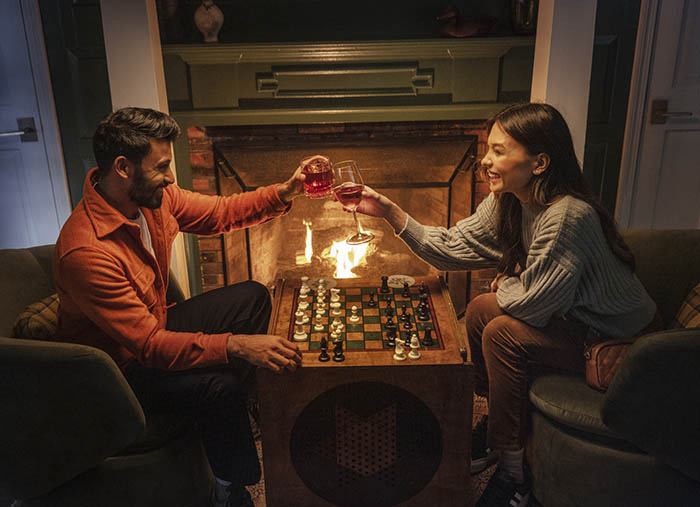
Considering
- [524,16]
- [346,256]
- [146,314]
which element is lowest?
[346,256]

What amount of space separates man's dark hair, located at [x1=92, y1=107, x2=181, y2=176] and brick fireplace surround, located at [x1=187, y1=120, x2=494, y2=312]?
95 centimetres

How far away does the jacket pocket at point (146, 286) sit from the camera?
1.49 metres

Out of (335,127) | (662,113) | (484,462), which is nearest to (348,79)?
(335,127)

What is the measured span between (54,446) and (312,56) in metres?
1.69

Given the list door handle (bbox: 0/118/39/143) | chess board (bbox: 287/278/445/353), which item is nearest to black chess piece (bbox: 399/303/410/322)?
chess board (bbox: 287/278/445/353)

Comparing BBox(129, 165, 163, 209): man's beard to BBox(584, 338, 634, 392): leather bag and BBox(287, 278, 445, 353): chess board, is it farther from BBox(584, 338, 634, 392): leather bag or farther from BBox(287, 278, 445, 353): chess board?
BBox(584, 338, 634, 392): leather bag

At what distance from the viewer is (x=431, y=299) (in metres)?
1.73

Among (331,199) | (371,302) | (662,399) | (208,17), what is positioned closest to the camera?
(662,399)

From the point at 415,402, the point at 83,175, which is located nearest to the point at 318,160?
the point at 415,402

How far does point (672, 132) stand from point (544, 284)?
1590 mm

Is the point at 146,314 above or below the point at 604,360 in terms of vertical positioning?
above

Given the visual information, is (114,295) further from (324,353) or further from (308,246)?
(308,246)

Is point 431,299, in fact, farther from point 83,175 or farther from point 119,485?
point 83,175

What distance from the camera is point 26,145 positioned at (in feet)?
8.27
